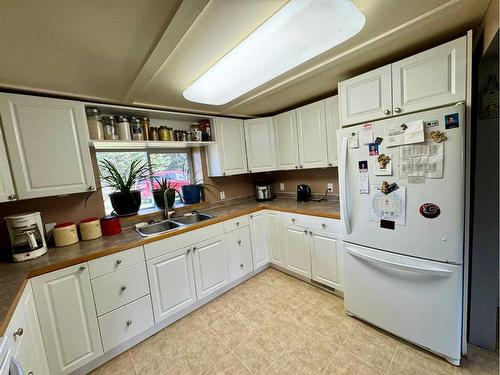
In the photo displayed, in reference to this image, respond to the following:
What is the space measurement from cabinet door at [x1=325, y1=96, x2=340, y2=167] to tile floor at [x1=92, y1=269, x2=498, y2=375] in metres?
1.46

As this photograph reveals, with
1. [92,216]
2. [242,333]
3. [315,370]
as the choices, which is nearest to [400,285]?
[315,370]

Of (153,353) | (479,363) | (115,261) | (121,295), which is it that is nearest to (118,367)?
(153,353)

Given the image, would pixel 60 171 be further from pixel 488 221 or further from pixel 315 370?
pixel 488 221

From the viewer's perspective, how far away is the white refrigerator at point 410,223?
123 cm

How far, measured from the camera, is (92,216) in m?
1.99

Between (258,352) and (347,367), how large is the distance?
623 mm

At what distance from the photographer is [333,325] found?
1750 millimetres

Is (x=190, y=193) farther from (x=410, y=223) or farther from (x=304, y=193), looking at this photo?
(x=410, y=223)

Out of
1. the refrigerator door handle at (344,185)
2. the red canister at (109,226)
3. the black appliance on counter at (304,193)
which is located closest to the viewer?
the refrigerator door handle at (344,185)

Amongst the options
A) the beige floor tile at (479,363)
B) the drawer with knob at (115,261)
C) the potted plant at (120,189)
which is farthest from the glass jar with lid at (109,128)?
the beige floor tile at (479,363)

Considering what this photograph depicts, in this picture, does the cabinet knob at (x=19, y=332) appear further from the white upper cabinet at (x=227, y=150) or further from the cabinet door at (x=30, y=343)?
the white upper cabinet at (x=227, y=150)

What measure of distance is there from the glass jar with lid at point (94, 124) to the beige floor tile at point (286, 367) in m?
2.28

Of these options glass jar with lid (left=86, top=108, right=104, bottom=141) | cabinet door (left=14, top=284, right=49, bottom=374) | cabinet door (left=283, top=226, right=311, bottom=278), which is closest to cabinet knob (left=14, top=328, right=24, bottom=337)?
cabinet door (left=14, top=284, right=49, bottom=374)

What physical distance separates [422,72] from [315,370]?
2.11 metres
